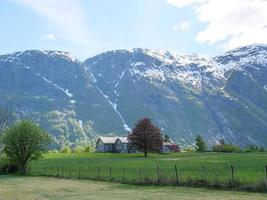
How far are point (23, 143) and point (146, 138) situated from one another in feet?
225

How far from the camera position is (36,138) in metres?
87.1

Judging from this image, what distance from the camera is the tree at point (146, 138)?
150125 millimetres

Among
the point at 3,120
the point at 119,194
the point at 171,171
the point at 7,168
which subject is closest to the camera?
the point at 119,194

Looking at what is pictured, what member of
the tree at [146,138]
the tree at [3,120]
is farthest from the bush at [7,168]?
the tree at [146,138]

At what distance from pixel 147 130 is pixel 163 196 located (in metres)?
113

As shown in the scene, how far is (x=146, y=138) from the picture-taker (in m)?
150

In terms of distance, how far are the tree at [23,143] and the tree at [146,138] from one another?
214 ft

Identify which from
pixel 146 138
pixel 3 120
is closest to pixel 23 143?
pixel 3 120

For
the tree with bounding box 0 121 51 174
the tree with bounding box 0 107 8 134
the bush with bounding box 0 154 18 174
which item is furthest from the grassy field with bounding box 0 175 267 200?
the tree with bounding box 0 107 8 134

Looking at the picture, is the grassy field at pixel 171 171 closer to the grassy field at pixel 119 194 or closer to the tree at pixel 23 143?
the grassy field at pixel 119 194

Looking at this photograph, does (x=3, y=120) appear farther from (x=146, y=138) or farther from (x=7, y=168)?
(x=146, y=138)

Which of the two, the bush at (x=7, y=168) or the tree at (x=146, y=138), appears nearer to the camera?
the bush at (x=7, y=168)

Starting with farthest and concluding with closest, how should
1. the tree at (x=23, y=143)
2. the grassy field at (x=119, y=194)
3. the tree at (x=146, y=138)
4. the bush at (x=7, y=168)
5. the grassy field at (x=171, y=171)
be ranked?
the tree at (x=146, y=138) → the bush at (x=7, y=168) → the tree at (x=23, y=143) → the grassy field at (x=171, y=171) → the grassy field at (x=119, y=194)

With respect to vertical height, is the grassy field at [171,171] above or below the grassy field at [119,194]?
above
